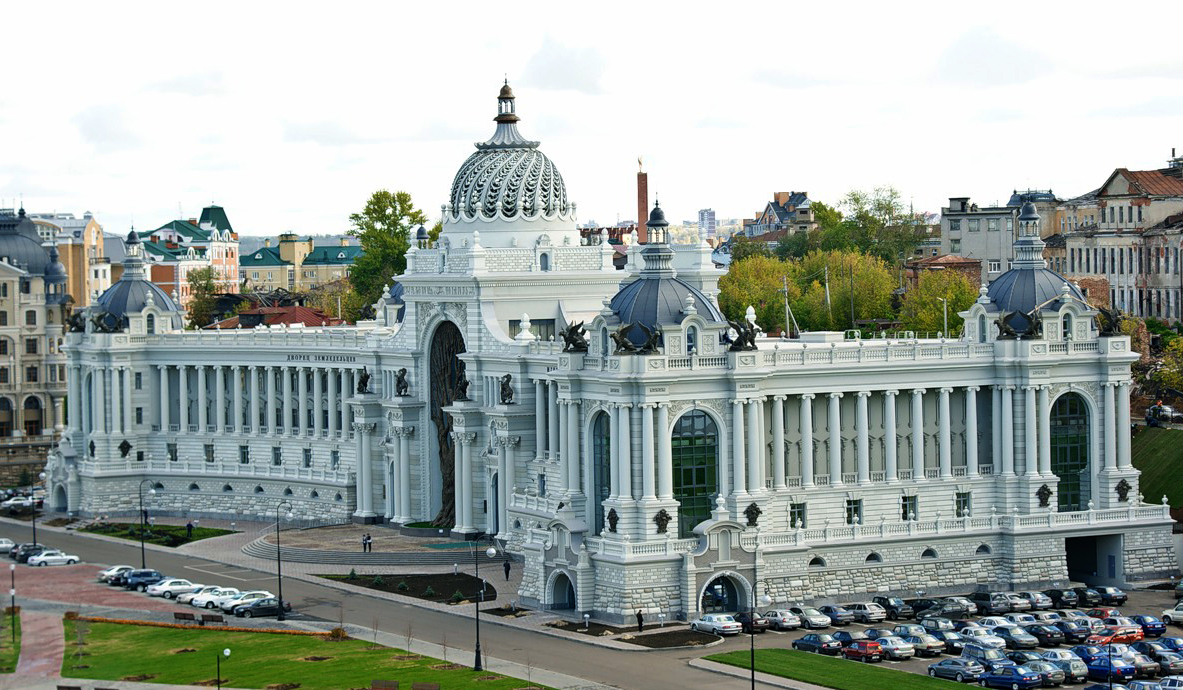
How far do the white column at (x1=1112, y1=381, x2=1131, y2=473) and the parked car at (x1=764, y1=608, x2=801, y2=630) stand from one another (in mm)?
20342

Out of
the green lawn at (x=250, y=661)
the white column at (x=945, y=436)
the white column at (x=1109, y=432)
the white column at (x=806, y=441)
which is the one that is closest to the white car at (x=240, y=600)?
the green lawn at (x=250, y=661)

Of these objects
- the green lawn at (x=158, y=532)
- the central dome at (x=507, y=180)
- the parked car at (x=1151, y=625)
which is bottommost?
the parked car at (x=1151, y=625)

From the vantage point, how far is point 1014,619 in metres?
112

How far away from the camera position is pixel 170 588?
5000 inches

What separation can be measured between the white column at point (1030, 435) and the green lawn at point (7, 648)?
51326mm

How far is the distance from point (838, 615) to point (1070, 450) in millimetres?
19946

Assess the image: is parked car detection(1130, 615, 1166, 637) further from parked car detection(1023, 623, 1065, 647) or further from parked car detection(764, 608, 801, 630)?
parked car detection(764, 608, 801, 630)

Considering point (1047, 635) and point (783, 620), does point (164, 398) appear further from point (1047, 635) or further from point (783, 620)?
point (1047, 635)

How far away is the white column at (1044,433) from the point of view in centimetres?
12512

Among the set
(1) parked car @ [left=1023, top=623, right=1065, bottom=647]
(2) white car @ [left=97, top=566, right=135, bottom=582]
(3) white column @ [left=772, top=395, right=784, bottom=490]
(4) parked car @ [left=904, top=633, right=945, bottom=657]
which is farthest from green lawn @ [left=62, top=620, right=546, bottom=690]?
(1) parked car @ [left=1023, top=623, right=1065, bottom=647]

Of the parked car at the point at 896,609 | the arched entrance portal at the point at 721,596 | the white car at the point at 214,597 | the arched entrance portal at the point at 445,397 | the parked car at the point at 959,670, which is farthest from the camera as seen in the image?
the arched entrance portal at the point at 445,397

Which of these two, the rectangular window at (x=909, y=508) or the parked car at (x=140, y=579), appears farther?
the parked car at (x=140, y=579)

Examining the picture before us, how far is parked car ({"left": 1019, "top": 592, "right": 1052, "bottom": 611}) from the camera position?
118 m

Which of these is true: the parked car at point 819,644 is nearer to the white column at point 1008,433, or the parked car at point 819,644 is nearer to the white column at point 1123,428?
the white column at point 1008,433
